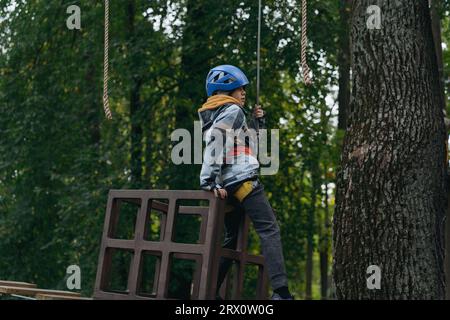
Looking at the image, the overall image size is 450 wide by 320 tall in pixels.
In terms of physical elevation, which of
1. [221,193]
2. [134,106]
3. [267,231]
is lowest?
[267,231]

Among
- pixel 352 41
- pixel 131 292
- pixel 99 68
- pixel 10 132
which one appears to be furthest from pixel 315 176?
pixel 131 292

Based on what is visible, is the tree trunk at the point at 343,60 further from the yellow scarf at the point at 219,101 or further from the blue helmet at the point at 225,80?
the yellow scarf at the point at 219,101

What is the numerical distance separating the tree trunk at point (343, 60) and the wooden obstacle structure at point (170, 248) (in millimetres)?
7200

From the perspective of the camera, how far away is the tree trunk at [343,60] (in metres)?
13.4

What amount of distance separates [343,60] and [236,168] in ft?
30.9

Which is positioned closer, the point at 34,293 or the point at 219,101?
the point at 219,101

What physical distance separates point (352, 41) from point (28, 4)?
8.15 m

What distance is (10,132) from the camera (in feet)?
A: 44.4

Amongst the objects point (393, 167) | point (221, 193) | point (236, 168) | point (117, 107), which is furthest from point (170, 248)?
point (117, 107)

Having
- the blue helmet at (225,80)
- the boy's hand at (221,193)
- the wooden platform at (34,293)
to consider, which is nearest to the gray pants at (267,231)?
the boy's hand at (221,193)

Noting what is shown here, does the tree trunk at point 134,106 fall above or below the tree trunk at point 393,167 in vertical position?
above

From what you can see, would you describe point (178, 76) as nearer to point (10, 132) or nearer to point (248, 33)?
point (248, 33)

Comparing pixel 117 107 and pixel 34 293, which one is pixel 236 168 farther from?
pixel 117 107

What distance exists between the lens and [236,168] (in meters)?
5.59
